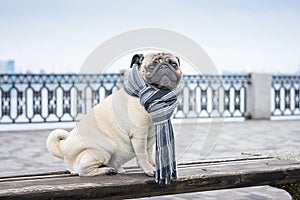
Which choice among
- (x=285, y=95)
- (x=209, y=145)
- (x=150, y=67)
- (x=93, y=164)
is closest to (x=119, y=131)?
(x=93, y=164)

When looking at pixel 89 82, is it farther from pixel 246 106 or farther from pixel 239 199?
pixel 239 199

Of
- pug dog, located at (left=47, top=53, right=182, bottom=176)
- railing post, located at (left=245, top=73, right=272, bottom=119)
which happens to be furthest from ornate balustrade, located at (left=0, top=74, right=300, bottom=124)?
pug dog, located at (left=47, top=53, right=182, bottom=176)

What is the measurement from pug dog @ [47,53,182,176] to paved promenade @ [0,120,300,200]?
452mm

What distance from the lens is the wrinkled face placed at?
1929mm

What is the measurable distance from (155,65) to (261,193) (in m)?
1.86

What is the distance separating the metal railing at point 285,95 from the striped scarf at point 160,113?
874 centimetres

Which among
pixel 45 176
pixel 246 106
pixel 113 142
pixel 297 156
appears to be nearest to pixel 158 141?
pixel 113 142

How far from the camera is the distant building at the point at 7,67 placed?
28.4 feet

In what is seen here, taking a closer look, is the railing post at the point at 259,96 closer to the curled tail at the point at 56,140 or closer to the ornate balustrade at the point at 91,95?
the ornate balustrade at the point at 91,95

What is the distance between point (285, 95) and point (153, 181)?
9.00 meters

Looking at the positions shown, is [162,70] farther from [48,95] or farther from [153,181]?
[48,95]

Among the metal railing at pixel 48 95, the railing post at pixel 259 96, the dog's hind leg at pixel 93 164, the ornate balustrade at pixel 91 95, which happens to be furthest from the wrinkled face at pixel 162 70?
the railing post at pixel 259 96

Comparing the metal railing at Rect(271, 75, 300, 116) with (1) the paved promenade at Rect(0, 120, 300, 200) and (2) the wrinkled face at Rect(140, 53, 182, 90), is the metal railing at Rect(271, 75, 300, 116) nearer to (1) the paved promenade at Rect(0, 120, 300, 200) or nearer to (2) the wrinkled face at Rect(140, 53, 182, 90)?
(1) the paved promenade at Rect(0, 120, 300, 200)

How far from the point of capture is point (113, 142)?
81.9 inches
